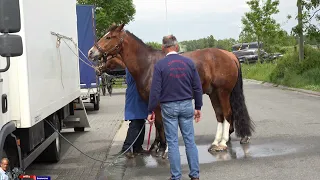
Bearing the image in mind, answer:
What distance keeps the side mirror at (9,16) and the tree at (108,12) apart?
35027 mm

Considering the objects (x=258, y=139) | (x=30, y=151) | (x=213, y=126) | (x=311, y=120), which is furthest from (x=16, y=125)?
(x=311, y=120)

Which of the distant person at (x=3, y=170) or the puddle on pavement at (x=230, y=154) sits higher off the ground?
the distant person at (x=3, y=170)

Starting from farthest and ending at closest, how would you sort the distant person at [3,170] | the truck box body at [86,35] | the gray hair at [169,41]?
1. the truck box body at [86,35]
2. the gray hair at [169,41]
3. the distant person at [3,170]

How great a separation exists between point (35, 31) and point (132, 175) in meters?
2.73

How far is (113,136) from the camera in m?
12.3

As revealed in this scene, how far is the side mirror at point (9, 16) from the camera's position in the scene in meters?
4.36

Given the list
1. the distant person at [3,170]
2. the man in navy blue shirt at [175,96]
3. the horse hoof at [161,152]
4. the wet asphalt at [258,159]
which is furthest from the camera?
the horse hoof at [161,152]

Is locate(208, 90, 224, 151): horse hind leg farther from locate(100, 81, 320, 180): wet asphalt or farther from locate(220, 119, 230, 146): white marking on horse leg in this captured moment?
locate(100, 81, 320, 180): wet asphalt

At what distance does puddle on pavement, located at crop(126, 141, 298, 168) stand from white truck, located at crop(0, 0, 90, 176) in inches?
59.7

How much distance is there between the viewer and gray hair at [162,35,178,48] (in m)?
7.00

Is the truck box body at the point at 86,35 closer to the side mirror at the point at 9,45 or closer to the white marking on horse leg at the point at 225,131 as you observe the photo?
the white marking on horse leg at the point at 225,131

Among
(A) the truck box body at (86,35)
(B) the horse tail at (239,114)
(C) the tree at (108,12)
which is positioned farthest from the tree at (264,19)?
(B) the horse tail at (239,114)

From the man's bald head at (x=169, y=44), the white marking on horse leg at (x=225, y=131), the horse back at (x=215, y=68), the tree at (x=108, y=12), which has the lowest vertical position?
the white marking on horse leg at (x=225, y=131)

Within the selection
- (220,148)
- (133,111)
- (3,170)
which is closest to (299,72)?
(220,148)
